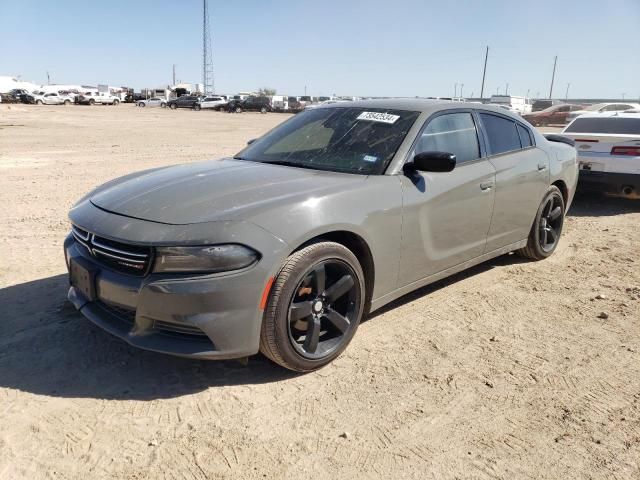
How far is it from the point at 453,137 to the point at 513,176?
2.68ft

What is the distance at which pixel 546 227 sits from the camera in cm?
539

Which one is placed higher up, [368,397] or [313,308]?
[313,308]

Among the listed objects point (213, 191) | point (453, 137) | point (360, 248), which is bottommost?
point (360, 248)

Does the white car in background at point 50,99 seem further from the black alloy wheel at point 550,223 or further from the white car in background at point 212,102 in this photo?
the black alloy wheel at point 550,223

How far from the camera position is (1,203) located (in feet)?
23.6

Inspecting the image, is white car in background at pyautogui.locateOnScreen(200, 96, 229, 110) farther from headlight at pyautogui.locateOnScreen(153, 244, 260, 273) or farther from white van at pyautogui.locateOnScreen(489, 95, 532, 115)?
headlight at pyautogui.locateOnScreen(153, 244, 260, 273)

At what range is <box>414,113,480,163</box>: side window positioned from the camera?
3871 millimetres

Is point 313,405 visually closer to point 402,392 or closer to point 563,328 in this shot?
point 402,392

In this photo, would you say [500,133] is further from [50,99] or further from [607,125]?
[50,99]

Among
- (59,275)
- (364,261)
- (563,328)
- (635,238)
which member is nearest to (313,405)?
(364,261)

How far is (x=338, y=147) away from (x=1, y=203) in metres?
5.57

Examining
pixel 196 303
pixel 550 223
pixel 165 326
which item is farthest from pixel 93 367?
pixel 550 223

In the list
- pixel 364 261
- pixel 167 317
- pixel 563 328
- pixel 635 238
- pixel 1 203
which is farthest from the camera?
pixel 1 203

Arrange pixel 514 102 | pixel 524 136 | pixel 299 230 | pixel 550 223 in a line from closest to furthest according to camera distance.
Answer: pixel 299 230 → pixel 524 136 → pixel 550 223 → pixel 514 102
